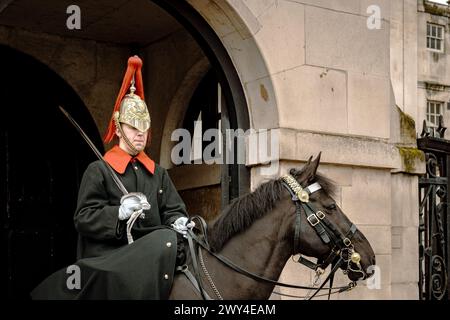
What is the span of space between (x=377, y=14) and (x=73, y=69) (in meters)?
3.98

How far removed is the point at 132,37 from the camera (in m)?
10.1

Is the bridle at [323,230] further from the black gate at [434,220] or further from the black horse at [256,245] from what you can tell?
the black gate at [434,220]

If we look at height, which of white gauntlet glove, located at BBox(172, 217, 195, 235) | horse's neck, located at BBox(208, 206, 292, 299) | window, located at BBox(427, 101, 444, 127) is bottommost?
horse's neck, located at BBox(208, 206, 292, 299)

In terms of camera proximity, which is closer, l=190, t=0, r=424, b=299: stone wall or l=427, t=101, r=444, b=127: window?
l=190, t=0, r=424, b=299: stone wall

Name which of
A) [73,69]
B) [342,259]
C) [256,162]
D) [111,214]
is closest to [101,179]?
[111,214]

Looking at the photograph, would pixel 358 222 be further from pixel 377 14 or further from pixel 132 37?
pixel 132 37

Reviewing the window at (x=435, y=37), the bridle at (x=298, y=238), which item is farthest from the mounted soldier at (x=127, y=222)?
the window at (x=435, y=37)

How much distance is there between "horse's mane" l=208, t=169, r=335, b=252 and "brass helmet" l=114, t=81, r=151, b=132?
2.58 feet

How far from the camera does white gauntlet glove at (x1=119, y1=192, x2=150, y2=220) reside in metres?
4.68

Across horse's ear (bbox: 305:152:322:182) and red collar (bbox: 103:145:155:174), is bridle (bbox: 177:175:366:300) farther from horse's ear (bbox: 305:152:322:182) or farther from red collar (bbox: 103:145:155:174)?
red collar (bbox: 103:145:155:174)

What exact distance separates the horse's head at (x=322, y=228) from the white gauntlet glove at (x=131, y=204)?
869 mm

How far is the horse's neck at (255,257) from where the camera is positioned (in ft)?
15.8

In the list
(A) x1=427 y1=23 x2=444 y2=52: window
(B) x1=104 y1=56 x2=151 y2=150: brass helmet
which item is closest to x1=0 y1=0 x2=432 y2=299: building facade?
(B) x1=104 y1=56 x2=151 y2=150: brass helmet

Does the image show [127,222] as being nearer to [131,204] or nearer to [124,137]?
[131,204]
